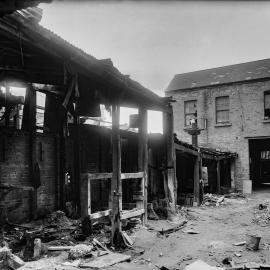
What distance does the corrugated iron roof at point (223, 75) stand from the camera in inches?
848

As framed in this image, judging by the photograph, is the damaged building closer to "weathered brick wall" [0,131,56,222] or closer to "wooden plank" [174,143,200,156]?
"weathered brick wall" [0,131,56,222]

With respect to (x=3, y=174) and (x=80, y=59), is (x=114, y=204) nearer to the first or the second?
(x=3, y=174)

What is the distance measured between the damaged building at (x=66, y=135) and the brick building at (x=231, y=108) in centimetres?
964

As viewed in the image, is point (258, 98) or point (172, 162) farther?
point (258, 98)

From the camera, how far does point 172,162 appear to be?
11953 millimetres

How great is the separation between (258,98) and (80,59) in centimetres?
1677

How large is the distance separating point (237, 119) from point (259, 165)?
6739 millimetres

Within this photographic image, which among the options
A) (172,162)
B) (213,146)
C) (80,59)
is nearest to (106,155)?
(172,162)

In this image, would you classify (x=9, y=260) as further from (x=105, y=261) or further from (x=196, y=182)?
(x=196, y=182)

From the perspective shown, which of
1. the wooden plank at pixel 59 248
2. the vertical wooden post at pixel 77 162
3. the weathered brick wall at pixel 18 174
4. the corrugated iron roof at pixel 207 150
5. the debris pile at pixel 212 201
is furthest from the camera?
the debris pile at pixel 212 201

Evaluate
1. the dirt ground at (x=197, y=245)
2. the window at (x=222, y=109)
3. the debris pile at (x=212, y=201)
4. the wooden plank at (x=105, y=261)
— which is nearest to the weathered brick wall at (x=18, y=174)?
the dirt ground at (x=197, y=245)

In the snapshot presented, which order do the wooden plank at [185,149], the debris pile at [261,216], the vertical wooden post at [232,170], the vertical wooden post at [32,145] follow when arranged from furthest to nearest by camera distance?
the vertical wooden post at [232,170]
the wooden plank at [185,149]
the debris pile at [261,216]
the vertical wooden post at [32,145]

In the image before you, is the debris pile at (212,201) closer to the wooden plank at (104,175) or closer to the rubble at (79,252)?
the wooden plank at (104,175)

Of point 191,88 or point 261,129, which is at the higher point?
point 191,88
